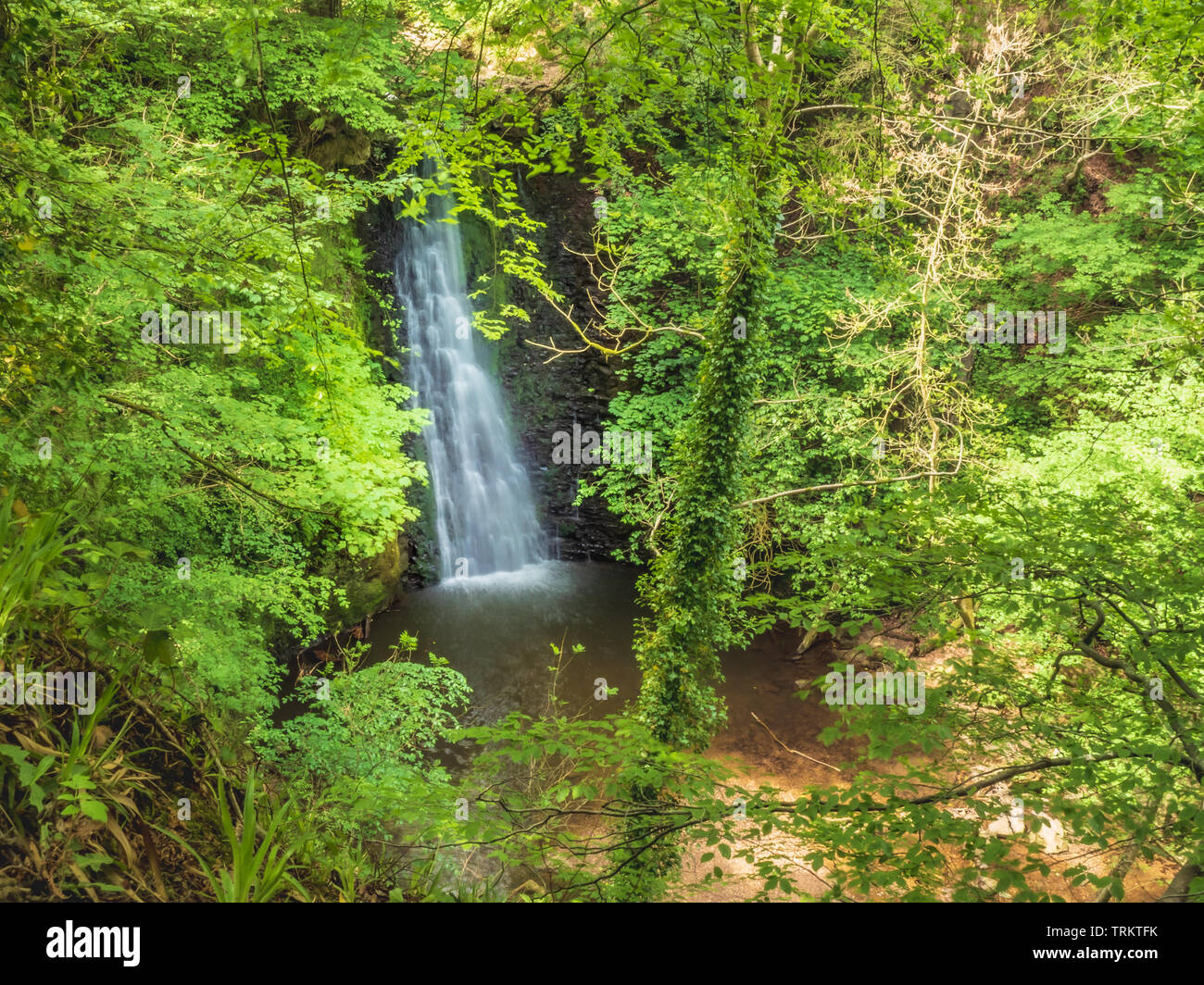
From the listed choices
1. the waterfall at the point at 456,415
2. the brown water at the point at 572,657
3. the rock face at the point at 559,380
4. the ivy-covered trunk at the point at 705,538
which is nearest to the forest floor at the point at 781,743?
the brown water at the point at 572,657

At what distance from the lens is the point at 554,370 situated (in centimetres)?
1485

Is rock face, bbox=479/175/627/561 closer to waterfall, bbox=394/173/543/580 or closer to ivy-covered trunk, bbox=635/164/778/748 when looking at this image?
waterfall, bbox=394/173/543/580

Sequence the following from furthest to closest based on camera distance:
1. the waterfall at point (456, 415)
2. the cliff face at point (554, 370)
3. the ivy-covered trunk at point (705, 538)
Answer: the cliff face at point (554, 370) → the waterfall at point (456, 415) → the ivy-covered trunk at point (705, 538)

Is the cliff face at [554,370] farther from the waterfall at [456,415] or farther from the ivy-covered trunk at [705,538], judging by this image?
the ivy-covered trunk at [705,538]

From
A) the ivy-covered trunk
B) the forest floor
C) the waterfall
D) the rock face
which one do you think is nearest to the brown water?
the forest floor

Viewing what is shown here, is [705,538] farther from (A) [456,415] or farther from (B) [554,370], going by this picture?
(B) [554,370]

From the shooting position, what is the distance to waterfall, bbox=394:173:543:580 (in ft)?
43.1

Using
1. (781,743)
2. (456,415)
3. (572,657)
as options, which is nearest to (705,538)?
(781,743)

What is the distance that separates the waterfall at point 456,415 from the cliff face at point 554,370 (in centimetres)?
44

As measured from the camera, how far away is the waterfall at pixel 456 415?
13125 millimetres

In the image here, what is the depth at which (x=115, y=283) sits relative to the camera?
18.6 ft
